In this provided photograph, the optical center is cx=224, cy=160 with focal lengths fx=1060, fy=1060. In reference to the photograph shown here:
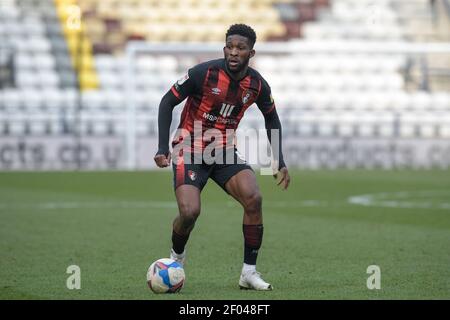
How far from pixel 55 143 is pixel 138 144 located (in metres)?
2.08

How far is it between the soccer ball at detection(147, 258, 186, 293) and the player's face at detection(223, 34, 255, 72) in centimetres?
166

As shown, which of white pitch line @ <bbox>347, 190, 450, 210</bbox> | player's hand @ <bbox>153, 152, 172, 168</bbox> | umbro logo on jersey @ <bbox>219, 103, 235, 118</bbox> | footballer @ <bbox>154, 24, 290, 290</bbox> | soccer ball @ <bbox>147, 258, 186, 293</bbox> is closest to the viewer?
soccer ball @ <bbox>147, 258, 186, 293</bbox>

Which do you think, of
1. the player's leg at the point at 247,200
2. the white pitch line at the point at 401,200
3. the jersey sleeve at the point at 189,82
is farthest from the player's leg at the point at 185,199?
the white pitch line at the point at 401,200

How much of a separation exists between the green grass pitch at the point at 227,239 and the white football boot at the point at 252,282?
11 cm

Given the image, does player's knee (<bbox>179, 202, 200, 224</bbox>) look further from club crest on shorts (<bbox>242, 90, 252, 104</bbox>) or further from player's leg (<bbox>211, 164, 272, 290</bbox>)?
club crest on shorts (<bbox>242, 90, 252, 104</bbox>)

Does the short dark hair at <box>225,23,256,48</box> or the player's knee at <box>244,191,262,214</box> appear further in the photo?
the player's knee at <box>244,191,262,214</box>

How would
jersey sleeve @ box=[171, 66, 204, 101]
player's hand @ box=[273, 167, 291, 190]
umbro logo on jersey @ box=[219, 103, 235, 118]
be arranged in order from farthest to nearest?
1. player's hand @ box=[273, 167, 291, 190]
2. umbro logo on jersey @ box=[219, 103, 235, 118]
3. jersey sleeve @ box=[171, 66, 204, 101]

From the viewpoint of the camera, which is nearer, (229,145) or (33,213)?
(229,145)

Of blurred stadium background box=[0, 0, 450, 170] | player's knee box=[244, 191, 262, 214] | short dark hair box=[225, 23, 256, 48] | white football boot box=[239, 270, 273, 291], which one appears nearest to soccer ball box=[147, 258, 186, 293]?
white football boot box=[239, 270, 273, 291]

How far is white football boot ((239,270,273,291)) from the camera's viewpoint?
8.30m

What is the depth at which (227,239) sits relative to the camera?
489 inches

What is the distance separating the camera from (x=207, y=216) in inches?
603
